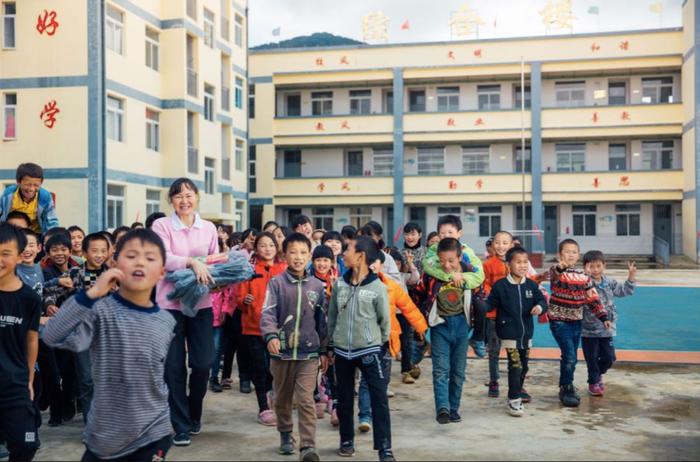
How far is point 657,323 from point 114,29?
16.6 metres

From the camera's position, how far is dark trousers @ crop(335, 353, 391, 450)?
4680 millimetres

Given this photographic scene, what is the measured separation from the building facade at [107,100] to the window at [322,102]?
9.52 metres

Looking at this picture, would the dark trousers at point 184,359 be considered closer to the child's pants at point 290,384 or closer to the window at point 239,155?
the child's pants at point 290,384

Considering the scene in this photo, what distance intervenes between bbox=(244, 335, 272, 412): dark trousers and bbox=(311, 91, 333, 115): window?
2877cm

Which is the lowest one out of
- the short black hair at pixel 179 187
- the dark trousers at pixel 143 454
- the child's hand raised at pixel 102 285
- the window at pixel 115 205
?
the dark trousers at pixel 143 454

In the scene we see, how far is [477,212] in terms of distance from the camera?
3259 cm

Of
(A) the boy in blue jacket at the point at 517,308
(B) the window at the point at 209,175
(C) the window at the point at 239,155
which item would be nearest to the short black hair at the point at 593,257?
(A) the boy in blue jacket at the point at 517,308

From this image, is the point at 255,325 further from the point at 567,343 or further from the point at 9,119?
the point at 9,119

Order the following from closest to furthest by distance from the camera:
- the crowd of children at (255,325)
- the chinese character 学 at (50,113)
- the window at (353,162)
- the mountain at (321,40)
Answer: the crowd of children at (255,325) < the chinese character 学 at (50,113) < the window at (353,162) < the mountain at (321,40)

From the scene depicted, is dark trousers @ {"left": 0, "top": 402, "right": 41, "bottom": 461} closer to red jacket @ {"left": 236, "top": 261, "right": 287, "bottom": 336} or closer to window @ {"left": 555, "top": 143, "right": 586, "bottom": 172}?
red jacket @ {"left": 236, "top": 261, "right": 287, "bottom": 336}

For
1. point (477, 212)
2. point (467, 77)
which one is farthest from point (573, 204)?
point (467, 77)

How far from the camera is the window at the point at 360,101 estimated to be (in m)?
33.7

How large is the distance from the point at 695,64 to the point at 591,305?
25785 mm

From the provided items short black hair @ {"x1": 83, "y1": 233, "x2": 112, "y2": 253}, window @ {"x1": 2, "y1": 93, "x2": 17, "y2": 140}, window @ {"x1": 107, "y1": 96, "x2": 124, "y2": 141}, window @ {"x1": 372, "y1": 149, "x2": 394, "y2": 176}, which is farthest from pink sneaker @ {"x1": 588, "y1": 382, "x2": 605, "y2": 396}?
window @ {"x1": 372, "y1": 149, "x2": 394, "y2": 176}
